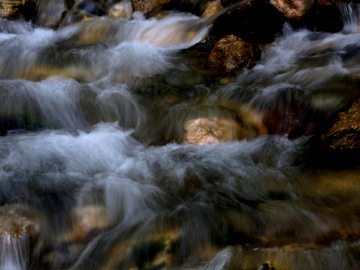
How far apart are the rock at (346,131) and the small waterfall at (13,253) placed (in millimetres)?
3506

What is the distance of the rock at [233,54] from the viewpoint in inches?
244

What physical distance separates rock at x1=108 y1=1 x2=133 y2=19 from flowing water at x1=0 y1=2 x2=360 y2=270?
2305mm

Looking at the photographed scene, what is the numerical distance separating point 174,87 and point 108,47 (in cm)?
239

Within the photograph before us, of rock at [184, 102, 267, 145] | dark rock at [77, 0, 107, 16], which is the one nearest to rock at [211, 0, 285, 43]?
rock at [184, 102, 267, 145]

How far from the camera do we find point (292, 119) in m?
4.78

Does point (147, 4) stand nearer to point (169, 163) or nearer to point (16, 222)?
point (169, 163)

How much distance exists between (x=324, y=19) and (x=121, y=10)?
5355 millimetres

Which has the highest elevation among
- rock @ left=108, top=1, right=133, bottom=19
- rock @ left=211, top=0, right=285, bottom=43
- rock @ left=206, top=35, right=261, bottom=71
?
rock @ left=108, top=1, right=133, bottom=19

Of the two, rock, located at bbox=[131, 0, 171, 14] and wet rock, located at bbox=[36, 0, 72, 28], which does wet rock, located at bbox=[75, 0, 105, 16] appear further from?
rock, located at bbox=[131, 0, 171, 14]

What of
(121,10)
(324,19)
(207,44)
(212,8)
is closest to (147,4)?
(121,10)

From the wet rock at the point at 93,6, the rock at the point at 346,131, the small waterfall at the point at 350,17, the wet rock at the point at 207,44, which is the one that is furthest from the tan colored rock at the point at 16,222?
the wet rock at the point at 93,6

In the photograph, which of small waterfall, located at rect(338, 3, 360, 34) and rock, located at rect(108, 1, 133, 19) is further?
rock, located at rect(108, 1, 133, 19)

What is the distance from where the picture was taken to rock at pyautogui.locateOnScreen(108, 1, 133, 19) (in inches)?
374

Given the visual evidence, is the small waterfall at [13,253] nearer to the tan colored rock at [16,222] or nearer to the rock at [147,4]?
the tan colored rock at [16,222]
